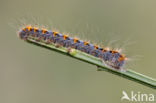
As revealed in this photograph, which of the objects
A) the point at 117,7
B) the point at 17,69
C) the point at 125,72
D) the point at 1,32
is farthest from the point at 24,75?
the point at 125,72

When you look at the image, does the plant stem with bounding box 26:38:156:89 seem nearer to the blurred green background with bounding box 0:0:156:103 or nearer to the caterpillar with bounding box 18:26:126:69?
the caterpillar with bounding box 18:26:126:69

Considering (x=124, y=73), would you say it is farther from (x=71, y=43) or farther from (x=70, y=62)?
(x=70, y=62)

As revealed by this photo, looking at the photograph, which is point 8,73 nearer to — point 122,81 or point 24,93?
point 24,93

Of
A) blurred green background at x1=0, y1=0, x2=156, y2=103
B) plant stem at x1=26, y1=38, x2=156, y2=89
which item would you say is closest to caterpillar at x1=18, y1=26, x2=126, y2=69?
plant stem at x1=26, y1=38, x2=156, y2=89

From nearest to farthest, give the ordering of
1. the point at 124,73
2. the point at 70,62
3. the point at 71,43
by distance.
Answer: the point at 124,73 < the point at 71,43 < the point at 70,62

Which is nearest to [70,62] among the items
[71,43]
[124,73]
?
[71,43]

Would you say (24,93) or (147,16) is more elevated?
(147,16)

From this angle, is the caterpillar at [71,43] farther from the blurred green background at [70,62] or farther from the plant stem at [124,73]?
the blurred green background at [70,62]
